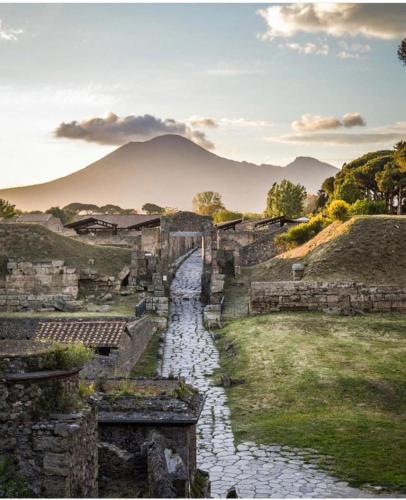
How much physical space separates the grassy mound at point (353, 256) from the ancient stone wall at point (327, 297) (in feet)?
7.77

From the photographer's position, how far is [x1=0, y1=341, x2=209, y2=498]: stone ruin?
26.1 ft

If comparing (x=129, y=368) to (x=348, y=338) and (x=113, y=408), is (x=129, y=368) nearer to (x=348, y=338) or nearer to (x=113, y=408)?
(x=348, y=338)

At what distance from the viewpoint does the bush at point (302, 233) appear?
4200cm

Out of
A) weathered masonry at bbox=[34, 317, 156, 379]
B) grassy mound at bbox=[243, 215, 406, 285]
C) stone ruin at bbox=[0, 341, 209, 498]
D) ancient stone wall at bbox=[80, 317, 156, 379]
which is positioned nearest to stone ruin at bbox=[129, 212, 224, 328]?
grassy mound at bbox=[243, 215, 406, 285]

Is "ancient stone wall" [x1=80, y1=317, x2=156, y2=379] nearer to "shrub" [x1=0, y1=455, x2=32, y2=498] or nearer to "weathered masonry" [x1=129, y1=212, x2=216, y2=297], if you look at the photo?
"shrub" [x1=0, y1=455, x2=32, y2=498]

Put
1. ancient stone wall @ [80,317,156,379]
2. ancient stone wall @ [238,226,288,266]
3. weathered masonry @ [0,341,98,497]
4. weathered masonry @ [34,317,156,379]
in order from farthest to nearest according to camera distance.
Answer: ancient stone wall @ [238,226,288,266] → weathered masonry @ [34,317,156,379] → ancient stone wall @ [80,317,156,379] → weathered masonry @ [0,341,98,497]

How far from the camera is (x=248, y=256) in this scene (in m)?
43.6

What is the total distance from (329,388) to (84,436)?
34.3 feet

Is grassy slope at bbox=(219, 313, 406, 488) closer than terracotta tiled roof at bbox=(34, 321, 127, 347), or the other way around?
grassy slope at bbox=(219, 313, 406, 488)

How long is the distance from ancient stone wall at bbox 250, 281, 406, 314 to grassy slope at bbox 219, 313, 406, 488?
3.53 ft

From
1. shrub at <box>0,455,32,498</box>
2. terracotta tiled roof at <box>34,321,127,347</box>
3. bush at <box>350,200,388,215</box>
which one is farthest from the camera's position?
bush at <box>350,200,388,215</box>

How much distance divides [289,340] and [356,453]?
33.6 feet

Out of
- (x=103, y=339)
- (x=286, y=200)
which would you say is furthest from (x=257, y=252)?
(x=286, y=200)

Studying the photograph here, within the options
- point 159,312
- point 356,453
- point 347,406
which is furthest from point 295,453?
point 159,312
